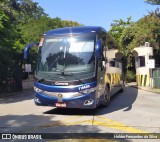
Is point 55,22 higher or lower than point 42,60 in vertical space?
higher

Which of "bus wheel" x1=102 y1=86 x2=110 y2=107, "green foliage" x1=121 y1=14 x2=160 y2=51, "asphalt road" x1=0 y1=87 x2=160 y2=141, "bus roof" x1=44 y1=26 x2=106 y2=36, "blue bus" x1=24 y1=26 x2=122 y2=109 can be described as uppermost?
"green foliage" x1=121 y1=14 x2=160 y2=51

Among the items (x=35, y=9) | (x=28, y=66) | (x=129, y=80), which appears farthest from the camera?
(x=35, y=9)

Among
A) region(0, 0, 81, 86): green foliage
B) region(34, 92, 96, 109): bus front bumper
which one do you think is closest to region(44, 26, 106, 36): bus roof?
region(34, 92, 96, 109): bus front bumper

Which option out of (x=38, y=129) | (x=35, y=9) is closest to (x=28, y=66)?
(x=38, y=129)

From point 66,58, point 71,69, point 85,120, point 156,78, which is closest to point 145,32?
point 156,78

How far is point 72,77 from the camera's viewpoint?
39.7 feet

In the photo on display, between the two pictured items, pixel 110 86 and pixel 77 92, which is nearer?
pixel 77 92

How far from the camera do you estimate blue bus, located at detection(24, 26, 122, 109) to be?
1206 centimetres

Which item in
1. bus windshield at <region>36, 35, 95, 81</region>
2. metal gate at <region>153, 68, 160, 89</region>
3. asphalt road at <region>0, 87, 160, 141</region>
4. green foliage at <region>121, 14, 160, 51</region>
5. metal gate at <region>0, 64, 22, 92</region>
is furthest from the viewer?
green foliage at <region>121, 14, 160, 51</region>

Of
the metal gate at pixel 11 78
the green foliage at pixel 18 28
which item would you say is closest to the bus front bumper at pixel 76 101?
the green foliage at pixel 18 28

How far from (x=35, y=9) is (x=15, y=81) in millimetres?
30346

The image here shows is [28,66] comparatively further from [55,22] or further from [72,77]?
[55,22]

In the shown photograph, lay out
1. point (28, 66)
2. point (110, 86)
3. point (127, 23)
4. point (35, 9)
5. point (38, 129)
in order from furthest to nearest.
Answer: point (35, 9) → point (127, 23) → point (28, 66) → point (110, 86) → point (38, 129)

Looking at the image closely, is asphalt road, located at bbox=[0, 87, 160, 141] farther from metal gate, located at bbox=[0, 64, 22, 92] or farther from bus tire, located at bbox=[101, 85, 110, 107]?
metal gate, located at bbox=[0, 64, 22, 92]
